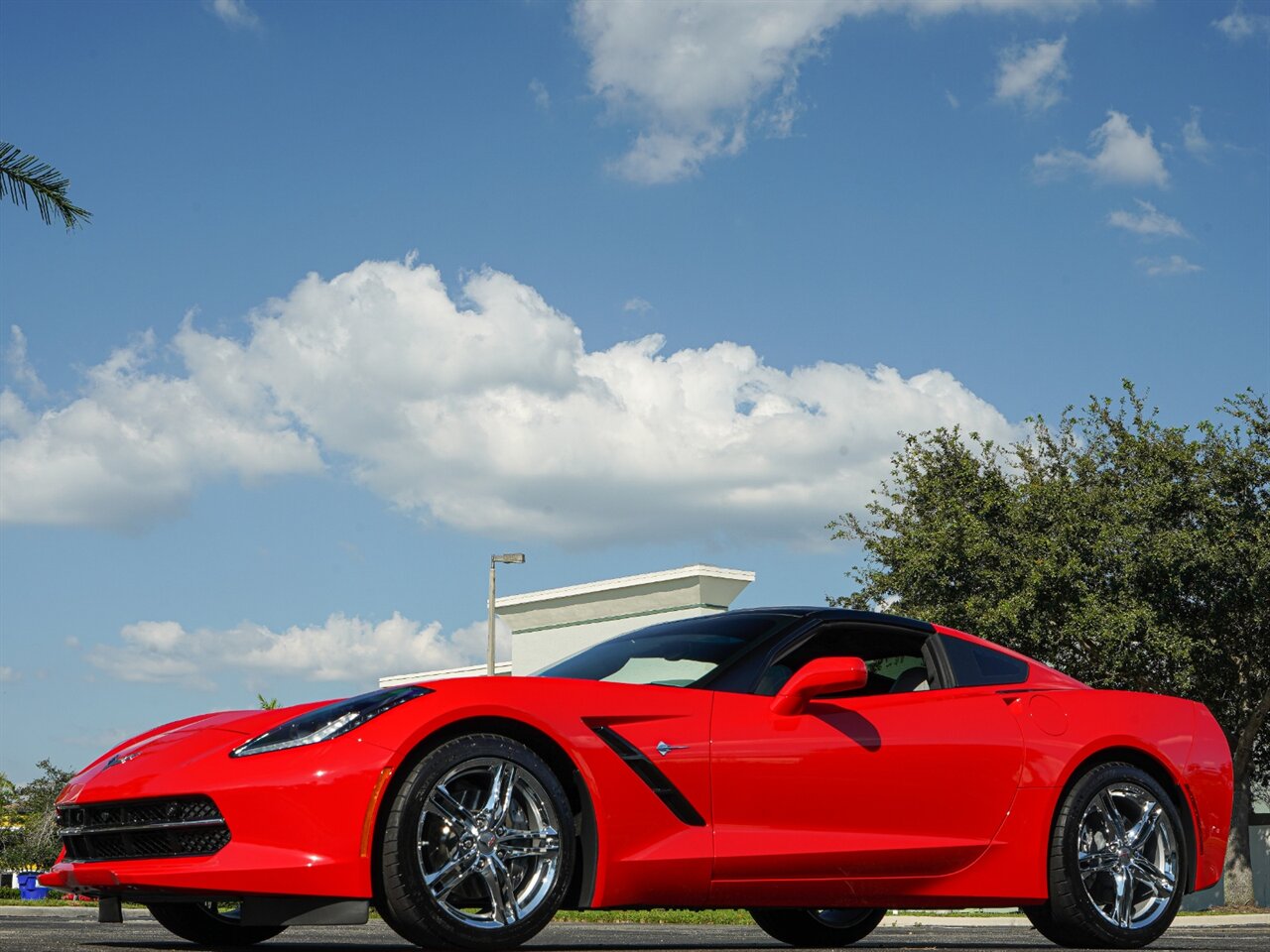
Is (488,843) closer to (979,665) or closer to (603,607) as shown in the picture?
(979,665)

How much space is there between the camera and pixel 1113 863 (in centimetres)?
667

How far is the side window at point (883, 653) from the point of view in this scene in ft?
Answer: 21.3

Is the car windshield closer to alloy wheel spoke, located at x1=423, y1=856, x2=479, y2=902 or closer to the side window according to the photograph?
the side window

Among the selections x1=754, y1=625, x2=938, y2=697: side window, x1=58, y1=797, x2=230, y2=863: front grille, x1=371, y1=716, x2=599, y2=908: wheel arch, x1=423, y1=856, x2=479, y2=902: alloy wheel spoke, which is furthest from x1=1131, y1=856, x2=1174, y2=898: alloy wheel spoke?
x1=58, y1=797, x2=230, y2=863: front grille

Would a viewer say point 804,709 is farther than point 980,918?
No

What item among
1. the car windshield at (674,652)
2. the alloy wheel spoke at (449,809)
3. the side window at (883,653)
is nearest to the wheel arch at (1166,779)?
the side window at (883,653)

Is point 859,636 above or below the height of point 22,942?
above

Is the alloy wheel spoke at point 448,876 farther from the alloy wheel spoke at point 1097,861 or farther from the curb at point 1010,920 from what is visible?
the curb at point 1010,920

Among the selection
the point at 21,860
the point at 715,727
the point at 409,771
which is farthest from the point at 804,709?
the point at 21,860

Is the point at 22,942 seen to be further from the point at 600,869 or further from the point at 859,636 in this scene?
the point at 859,636

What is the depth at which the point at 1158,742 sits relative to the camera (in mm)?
6930

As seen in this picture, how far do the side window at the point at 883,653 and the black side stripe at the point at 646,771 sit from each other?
48.1 inches

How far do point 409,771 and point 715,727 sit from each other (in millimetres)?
1183

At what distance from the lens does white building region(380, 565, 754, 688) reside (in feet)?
85.1
